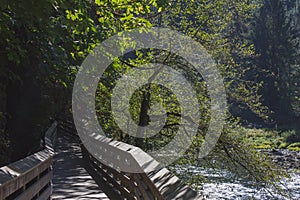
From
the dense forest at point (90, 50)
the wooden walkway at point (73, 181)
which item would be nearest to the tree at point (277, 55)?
the dense forest at point (90, 50)

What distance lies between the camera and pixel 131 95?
1881cm

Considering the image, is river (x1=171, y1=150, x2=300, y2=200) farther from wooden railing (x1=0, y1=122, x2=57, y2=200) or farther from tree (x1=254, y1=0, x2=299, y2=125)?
tree (x1=254, y1=0, x2=299, y2=125)

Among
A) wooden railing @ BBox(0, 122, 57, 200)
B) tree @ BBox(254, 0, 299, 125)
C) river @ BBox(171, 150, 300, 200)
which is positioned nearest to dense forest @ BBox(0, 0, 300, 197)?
river @ BBox(171, 150, 300, 200)

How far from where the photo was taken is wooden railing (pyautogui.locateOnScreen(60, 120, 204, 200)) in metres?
4.59

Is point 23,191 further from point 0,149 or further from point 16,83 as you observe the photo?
point 0,149

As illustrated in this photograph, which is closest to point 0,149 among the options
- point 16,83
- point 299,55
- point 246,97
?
point 16,83

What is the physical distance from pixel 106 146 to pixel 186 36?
781 centimetres

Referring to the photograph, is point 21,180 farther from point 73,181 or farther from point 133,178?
point 73,181

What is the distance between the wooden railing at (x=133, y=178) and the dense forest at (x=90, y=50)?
1.65 m

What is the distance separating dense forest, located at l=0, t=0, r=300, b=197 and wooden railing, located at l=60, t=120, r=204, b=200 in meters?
1.65

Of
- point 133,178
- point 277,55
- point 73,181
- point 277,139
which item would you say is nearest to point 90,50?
point 73,181

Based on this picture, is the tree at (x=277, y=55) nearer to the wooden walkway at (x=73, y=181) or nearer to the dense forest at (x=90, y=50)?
the dense forest at (x=90, y=50)

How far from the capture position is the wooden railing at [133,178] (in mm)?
4594

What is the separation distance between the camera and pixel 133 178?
8078mm
